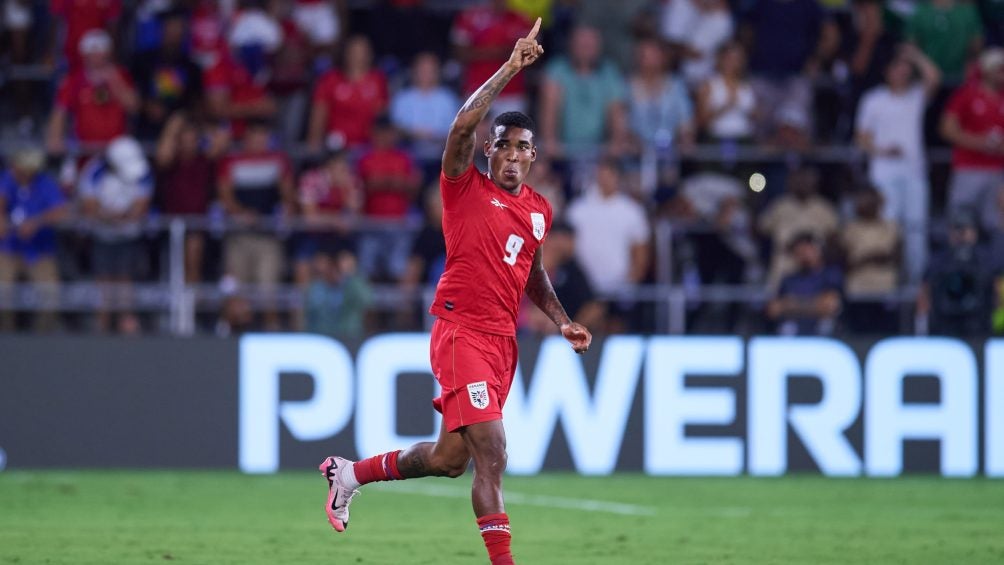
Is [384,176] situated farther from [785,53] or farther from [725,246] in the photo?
[785,53]

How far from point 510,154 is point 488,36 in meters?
9.95

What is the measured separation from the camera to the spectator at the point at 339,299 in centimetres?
1537

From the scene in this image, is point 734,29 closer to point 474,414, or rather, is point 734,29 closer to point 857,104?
point 857,104

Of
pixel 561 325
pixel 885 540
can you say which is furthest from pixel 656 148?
pixel 561 325

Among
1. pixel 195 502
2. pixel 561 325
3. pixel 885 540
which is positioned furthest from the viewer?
pixel 195 502

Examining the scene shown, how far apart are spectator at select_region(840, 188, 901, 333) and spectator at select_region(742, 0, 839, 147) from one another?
185 centimetres

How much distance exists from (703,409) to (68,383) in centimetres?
598

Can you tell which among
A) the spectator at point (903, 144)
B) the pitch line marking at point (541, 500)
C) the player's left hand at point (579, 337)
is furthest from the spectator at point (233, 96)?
the player's left hand at point (579, 337)

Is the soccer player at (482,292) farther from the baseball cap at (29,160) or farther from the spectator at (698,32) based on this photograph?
the spectator at (698,32)

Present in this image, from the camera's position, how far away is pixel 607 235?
16.1 meters

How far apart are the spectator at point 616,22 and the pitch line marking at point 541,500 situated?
6.74 m

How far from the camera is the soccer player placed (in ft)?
25.0

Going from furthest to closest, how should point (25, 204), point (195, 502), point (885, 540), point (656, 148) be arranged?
1. point (656, 148)
2. point (25, 204)
3. point (195, 502)
4. point (885, 540)

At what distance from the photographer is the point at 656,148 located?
17141mm
